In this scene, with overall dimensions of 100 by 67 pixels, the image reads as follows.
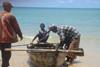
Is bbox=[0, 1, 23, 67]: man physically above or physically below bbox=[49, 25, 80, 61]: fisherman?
above

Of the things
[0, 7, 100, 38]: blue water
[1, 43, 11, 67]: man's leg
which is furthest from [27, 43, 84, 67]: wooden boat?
[0, 7, 100, 38]: blue water

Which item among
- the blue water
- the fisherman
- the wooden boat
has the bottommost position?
the blue water

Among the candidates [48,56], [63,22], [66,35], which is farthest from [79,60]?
[63,22]

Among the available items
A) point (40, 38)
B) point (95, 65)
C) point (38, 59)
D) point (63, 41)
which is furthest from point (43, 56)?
point (95, 65)

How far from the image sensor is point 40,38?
11.0 m

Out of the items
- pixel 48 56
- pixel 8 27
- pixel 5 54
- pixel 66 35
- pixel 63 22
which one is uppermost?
pixel 8 27

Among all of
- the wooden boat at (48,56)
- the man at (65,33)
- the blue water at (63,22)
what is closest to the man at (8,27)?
the wooden boat at (48,56)

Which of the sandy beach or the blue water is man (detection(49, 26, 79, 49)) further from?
the blue water

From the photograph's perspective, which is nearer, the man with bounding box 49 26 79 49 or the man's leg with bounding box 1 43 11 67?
the man's leg with bounding box 1 43 11 67

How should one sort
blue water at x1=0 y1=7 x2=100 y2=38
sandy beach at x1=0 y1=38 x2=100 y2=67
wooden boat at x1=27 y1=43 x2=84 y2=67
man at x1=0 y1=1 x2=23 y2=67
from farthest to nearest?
blue water at x1=0 y1=7 x2=100 y2=38, sandy beach at x1=0 y1=38 x2=100 y2=67, wooden boat at x1=27 y1=43 x2=84 y2=67, man at x1=0 y1=1 x2=23 y2=67

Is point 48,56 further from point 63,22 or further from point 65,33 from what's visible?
point 63,22

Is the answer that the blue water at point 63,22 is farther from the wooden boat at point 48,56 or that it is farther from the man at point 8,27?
the man at point 8,27

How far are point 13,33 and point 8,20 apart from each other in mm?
311

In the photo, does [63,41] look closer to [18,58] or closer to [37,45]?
[37,45]
